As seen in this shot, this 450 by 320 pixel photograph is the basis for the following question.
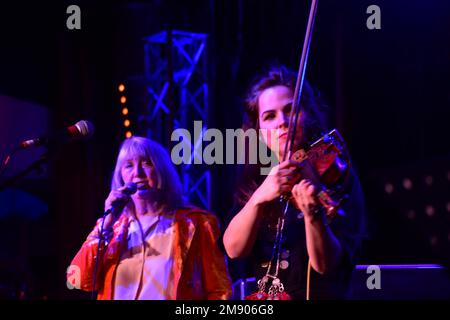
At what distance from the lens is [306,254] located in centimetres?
205

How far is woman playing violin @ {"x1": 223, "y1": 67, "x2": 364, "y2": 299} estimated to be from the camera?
6.43ft

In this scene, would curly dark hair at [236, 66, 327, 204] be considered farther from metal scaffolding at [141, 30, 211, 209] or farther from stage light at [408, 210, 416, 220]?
metal scaffolding at [141, 30, 211, 209]

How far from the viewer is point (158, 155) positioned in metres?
2.59

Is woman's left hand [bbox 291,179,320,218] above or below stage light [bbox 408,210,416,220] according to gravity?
above

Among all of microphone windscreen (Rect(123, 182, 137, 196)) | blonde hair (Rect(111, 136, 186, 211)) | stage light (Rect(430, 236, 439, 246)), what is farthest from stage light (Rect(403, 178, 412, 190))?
microphone windscreen (Rect(123, 182, 137, 196))

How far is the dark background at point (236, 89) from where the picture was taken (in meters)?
3.01

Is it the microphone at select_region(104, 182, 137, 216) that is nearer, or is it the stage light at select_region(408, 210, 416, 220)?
the microphone at select_region(104, 182, 137, 216)

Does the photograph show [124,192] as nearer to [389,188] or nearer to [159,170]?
[159,170]

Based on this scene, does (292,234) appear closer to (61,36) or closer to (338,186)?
(338,186)

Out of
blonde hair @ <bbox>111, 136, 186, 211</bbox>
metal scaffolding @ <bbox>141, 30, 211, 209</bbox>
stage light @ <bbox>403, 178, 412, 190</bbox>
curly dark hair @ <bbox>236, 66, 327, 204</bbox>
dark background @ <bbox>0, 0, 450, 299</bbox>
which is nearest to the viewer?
curly dark hair @ <bbox>236, 66, 327, 204</bbox>

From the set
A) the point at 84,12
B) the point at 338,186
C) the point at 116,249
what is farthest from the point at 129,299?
the point at 84,12

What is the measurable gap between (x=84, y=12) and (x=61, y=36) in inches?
9.9

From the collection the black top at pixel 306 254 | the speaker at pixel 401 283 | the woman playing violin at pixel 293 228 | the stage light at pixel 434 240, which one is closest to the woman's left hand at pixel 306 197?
the woman playing violin at pixel 293 228

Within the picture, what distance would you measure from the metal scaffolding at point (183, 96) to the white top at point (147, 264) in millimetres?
847
